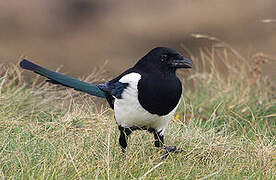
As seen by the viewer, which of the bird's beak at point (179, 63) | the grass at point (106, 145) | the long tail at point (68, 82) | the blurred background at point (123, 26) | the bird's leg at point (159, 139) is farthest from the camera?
the blurred background at point (123, 26)

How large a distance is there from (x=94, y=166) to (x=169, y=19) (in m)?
9.28

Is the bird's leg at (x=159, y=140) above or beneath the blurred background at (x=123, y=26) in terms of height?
above

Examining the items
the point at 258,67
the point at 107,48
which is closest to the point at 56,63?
the point at 107,48

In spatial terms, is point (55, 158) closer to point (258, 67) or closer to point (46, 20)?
point (258, 67)

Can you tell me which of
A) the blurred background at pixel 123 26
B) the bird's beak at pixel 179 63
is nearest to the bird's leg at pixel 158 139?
the bird's beak at pixel 179 63

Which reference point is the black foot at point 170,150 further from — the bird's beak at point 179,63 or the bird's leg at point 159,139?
the bird's beak at point 179,63

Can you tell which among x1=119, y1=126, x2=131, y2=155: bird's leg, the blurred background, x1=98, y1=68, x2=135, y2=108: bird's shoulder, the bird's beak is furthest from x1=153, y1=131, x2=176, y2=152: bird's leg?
the blurred background

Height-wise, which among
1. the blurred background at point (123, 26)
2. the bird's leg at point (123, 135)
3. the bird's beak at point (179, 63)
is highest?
the bird's beak at point (179, 63)

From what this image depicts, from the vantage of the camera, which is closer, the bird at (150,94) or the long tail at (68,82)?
the bird at (150,94)

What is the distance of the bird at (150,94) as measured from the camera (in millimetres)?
3340

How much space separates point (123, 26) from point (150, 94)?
8.59 m

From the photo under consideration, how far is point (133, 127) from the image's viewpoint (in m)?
3.55

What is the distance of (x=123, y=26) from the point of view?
1180cm

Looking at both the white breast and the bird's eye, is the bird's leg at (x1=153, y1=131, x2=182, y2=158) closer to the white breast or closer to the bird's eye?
the white breast
